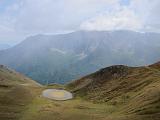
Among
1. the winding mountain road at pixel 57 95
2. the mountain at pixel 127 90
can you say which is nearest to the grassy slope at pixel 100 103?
the mountain at pixel 127 90

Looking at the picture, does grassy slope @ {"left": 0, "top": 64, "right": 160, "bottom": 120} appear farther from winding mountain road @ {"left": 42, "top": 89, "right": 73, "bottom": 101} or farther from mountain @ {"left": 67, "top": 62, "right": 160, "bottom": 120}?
winding mountain road @ {"left": 42, "top": 89, "right": 73, "bottom": 101}

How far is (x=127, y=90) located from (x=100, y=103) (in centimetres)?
1078

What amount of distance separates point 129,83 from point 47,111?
39884 millimetres

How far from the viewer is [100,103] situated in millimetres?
92812

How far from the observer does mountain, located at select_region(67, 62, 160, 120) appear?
62.0m

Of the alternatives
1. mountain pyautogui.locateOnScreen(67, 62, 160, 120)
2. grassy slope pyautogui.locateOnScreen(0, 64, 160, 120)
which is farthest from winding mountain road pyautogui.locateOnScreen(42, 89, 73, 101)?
mountain pyautogui.locateOnScreen(67, 62, 160, 120)

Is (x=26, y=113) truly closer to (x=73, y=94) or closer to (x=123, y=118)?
(x=123, y=118)

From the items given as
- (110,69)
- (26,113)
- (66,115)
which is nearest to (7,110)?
(26,113)

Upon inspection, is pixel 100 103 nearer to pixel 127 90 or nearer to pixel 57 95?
pixel 127 90

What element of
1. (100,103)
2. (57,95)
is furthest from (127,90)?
(57,95)

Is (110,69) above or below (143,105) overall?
above

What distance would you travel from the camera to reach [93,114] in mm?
71312

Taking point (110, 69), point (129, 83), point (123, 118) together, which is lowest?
point (123, 118)

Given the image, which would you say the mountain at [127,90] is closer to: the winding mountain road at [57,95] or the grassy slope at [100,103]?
the grassy slope at [100,103]
